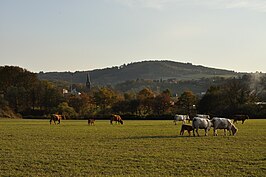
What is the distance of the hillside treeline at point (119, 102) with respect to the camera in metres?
88.7

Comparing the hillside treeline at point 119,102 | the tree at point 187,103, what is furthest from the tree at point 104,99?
the tree at point 187,103

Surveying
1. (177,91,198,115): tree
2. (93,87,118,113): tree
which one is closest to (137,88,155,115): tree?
(177,91,198,115): tree

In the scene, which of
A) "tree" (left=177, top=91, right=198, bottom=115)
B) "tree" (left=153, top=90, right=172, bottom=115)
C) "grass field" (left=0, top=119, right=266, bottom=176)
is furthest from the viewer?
"tree" (left=153, top=90, right=172, bottom=115)

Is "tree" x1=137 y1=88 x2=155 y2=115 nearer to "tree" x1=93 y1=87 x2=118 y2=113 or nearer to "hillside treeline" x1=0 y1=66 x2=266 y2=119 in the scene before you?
"hillside treeline" x1=0 y1=66 x2=266 y2=119

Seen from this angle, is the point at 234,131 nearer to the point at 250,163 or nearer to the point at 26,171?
the point at 250,163

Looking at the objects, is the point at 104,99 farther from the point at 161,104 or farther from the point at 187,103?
the point at 187,103

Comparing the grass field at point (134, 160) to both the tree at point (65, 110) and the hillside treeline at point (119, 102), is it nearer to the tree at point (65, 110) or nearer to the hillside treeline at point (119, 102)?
the hillside treeline at point (119, 102)

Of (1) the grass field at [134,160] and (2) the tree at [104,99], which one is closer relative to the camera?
(1) the grass field at [134,160]

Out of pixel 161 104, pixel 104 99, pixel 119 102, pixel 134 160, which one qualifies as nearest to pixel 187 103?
pixel 161 104

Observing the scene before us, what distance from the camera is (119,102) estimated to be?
101 meters

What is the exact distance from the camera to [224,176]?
43.7 feet

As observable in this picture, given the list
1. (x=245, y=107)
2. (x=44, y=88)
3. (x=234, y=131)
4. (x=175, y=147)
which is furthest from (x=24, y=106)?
(x=175, y=147)

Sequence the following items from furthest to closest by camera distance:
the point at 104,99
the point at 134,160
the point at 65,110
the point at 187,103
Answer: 1. the point at 104,99
2. the point at 187,103
3. the point at 65,110
4. the point at 134,160

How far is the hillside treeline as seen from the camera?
8869cm
